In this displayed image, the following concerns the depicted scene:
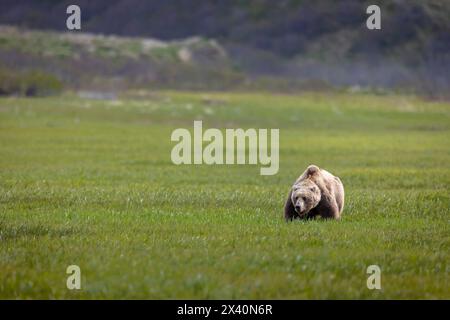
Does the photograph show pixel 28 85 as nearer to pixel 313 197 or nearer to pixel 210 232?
pixel 313 197

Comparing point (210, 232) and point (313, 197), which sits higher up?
point (313, 197)

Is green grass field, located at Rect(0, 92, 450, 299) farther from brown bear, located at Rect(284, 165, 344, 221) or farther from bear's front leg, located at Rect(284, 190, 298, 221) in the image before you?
brown bear, located at Rect(284, 165, 344, 221)

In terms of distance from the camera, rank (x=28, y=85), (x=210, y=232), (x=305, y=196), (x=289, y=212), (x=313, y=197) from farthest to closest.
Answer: (x=28, y=85)
(x=289, y=212)
(x=313, y=197)
(x=305, y=196)
(x=210, y=232)

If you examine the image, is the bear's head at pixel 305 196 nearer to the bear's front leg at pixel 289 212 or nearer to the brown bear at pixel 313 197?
the brown bear at pixel 313 197

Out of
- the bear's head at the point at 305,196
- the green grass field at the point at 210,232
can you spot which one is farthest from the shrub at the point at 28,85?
the bear's head at the point at 305,196

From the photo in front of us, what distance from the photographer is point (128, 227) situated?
16.7 metres

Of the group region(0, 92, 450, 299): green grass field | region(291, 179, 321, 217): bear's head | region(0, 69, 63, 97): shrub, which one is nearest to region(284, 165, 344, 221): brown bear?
region(291, 179, 321, 217): bear's head

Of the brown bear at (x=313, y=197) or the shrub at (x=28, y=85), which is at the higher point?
the shrub at (x=28, y=85)

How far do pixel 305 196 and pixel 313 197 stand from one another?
28cm

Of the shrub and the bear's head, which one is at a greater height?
the shrub

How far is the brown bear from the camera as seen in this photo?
1703cm

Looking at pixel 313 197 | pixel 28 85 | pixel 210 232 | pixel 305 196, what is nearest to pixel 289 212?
pixel 313 197

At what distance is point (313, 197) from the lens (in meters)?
17.2

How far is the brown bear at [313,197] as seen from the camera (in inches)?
671
